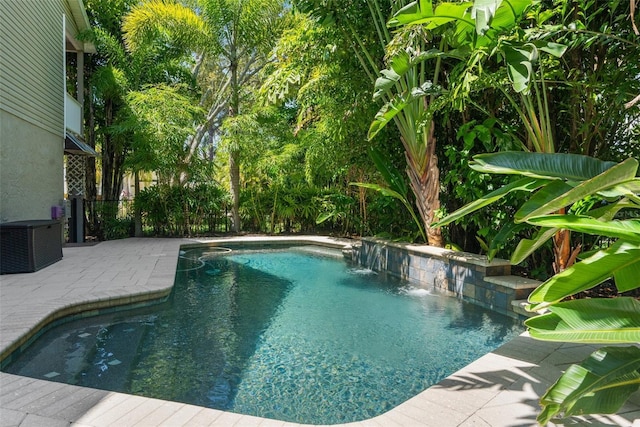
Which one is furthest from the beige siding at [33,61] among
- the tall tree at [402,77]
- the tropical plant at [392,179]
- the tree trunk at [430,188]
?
the tree trunk at [430,188]

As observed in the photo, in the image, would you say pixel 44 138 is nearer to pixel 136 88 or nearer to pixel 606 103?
pixel 136 88

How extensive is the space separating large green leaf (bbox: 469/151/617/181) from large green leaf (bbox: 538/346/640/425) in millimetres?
1034

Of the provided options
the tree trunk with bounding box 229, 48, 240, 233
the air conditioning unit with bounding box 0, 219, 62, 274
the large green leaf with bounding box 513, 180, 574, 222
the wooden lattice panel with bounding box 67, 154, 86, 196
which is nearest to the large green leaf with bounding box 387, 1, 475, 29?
the large green leaf with bounding box 513, 180, 574, 222

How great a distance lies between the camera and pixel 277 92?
8.06 m

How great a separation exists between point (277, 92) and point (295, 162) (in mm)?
Result: 4235

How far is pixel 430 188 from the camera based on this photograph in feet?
23.0

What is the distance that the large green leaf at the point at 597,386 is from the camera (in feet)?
6.28

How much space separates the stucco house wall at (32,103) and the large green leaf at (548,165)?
25.4ft

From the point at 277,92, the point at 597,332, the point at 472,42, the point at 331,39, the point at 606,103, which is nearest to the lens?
the point at 597,332

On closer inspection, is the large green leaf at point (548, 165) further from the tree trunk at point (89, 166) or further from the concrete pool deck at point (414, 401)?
the tree trunk at point (89, 166)

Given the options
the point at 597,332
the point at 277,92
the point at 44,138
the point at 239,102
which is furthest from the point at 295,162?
the point at 597,332

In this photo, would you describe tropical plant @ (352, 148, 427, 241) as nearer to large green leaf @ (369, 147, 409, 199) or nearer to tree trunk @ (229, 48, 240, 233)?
large green leaf @ (369, 147, 409, 199)

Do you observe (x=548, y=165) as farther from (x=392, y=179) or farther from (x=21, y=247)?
(x=21, y=247)

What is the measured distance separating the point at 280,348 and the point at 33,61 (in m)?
8.35
